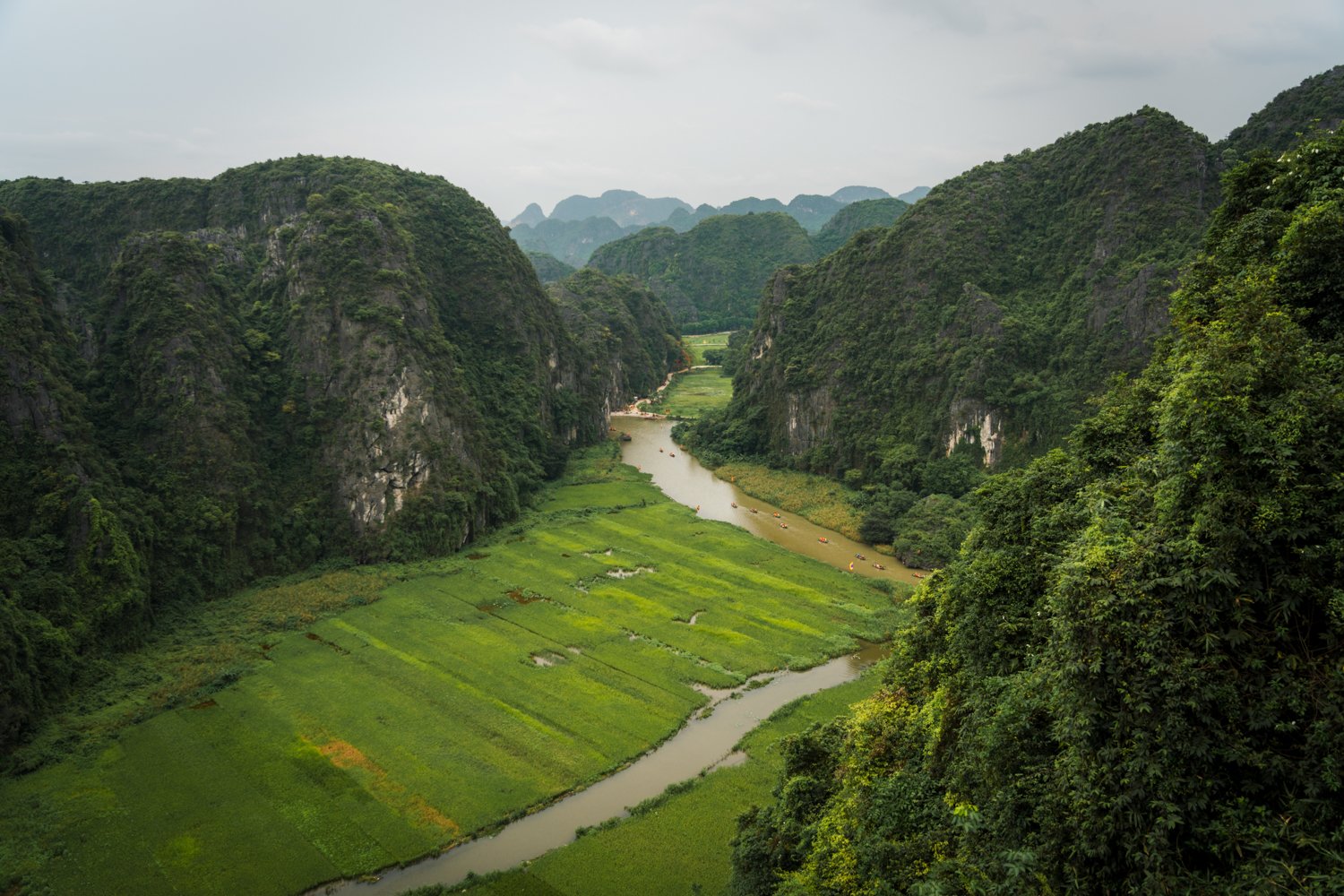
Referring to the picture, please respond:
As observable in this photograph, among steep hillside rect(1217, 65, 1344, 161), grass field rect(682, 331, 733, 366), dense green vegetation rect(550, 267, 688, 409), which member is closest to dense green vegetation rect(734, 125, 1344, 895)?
steep hillside rect(1217, 65, 1344, 161)

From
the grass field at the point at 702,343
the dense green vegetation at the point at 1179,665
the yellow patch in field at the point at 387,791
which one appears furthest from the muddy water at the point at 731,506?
the grass field at the point at 702,343

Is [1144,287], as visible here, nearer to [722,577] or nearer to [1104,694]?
[722,577]

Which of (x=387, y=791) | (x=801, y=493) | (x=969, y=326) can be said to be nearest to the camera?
(x=387, y=791)

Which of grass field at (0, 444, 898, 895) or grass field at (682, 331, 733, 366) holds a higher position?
grass field at (682, 331, 733, 366)

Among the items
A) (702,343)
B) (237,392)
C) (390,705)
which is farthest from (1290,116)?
(702,343)

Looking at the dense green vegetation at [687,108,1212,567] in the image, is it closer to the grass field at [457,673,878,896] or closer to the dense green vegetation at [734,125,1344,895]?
the grass field at [457,673,878,896]

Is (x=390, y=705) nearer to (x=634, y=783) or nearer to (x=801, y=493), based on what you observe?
(x=634, y=783)

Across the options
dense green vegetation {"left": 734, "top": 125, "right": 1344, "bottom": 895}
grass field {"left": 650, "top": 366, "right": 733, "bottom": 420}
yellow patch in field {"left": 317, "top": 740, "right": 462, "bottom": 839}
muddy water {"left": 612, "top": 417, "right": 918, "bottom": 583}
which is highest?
dense green vegetation {"left": 734, "top": 125, "right": 1344, "bottom": 895}

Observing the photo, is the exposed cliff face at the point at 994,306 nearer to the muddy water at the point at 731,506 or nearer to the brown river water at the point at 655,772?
the muddy water at the point at 731,506
